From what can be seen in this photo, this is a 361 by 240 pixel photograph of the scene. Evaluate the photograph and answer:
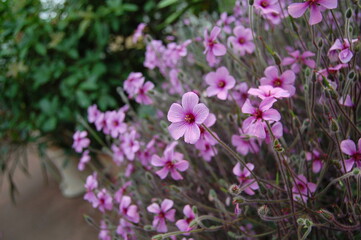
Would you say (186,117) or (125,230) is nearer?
(186,117)

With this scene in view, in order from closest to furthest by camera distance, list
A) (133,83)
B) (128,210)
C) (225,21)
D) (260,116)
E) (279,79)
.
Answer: (260,116)
(279,79)
(128,210)
(133,83)
(225,21)

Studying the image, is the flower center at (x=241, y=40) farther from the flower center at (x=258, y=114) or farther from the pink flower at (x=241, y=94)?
the flower center at (x=258, y=114)

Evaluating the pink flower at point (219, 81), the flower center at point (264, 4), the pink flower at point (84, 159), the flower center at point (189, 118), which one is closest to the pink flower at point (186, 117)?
the flower center at point (189, 118)

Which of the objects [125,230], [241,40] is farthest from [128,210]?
[241,40]

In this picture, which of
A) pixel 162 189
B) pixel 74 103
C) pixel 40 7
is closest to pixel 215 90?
pixel 162 189

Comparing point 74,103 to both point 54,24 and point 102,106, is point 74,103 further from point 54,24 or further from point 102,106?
point 54,24

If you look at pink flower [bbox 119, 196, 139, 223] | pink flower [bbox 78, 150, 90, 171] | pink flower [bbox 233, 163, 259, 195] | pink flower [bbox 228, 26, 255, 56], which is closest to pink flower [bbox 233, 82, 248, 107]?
pink flower [bbox 228, 26, 255, 56]

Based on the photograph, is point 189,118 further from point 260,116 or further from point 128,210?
point 128,210

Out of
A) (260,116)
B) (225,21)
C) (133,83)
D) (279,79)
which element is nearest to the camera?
(260,116)

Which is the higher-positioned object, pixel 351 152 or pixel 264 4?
pixel 264 4
